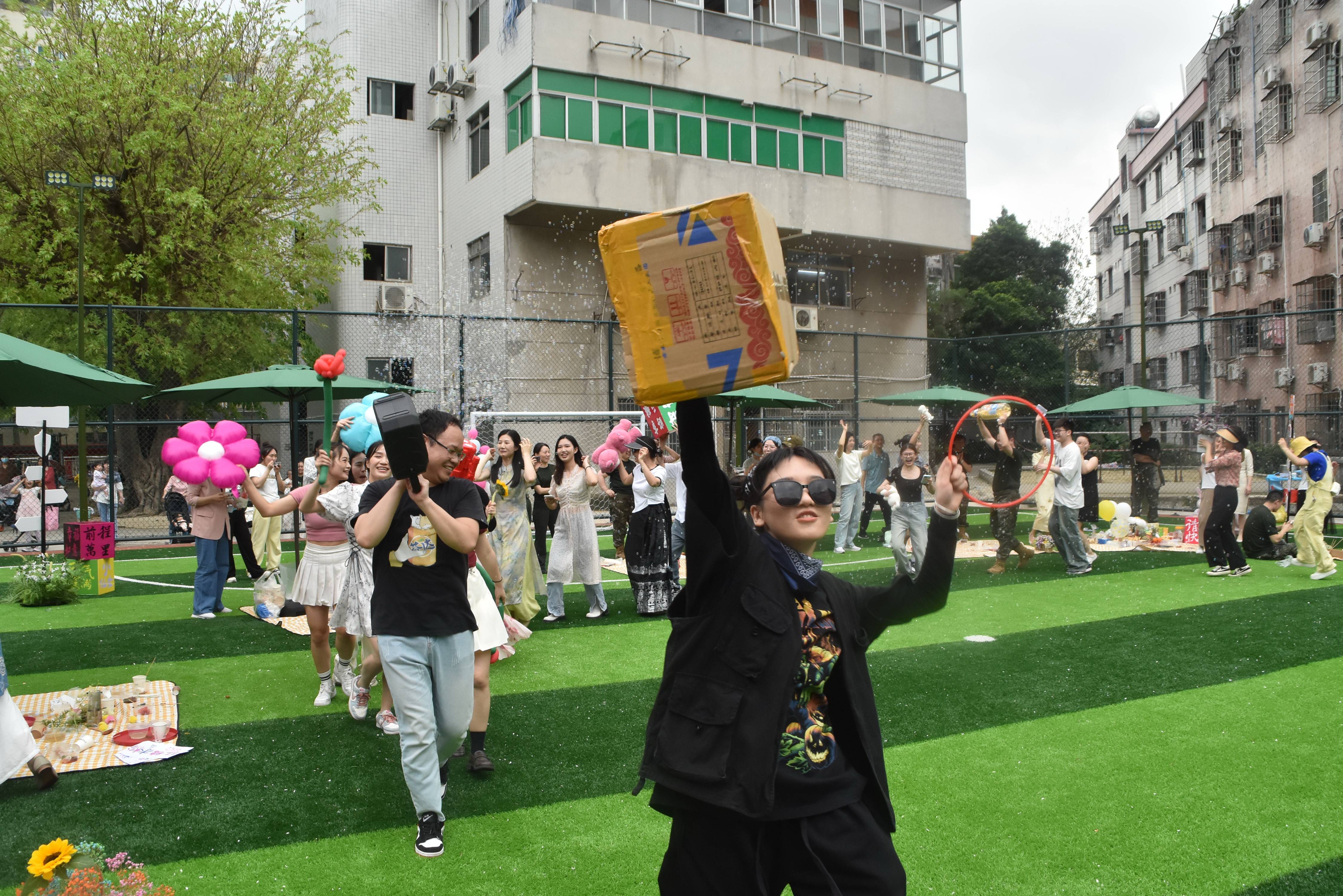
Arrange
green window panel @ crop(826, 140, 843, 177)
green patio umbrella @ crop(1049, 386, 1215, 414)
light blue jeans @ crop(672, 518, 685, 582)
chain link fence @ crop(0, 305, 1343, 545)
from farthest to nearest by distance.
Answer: green window panel @ crop(826, 140, 843, 177), chain link fence @ crop(0, 305, 1343, 545), green patio umbrella @ crop(1049, 386, 1215, 414), light blue jeans @ crop(672, 518, 685, 582)

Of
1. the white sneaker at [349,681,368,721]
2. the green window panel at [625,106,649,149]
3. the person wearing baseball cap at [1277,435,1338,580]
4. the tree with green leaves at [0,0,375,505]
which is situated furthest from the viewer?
the green window panel at [625,106,649,149]

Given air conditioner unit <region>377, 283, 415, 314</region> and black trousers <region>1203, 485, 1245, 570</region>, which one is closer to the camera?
black trousers <region>1203, 485, 1245, 570</region>

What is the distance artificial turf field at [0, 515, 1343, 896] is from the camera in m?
3.97

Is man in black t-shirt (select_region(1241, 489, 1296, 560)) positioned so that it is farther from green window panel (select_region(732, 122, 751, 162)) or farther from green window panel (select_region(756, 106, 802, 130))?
green window panel (select_region(756, 106, 802, 130))

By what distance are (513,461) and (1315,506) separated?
906 centimetres

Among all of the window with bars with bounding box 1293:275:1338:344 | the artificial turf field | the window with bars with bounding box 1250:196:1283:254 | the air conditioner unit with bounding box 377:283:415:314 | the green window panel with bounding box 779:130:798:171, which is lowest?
the artificial turf field

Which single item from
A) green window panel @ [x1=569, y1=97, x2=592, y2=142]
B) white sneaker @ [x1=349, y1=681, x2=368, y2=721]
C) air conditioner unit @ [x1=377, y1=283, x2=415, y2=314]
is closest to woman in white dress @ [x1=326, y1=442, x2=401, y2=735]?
white sneaker @ [x1=349, y1=681, x2=368, y2=721]

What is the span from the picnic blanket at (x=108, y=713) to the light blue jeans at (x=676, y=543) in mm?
4874

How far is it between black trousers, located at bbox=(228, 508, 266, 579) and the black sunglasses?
10745 millimetres

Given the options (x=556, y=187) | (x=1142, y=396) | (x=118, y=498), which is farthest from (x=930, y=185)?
(x=118, y=498)

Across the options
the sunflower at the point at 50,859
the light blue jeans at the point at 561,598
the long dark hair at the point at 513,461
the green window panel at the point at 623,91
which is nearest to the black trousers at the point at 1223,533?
the light blue jeans at the point at 561,598

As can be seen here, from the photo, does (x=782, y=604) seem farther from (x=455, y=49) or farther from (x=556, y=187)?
(x=455, y=49)

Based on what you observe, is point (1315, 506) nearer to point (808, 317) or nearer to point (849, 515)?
point (849, 515)

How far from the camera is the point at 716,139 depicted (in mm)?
23359
